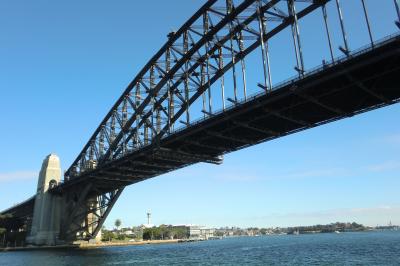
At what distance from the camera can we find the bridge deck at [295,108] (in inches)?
1187

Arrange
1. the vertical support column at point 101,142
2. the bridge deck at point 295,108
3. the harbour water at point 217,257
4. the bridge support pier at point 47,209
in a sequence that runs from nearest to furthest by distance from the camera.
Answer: the bridge deck at point 295,108, the harbour water at point 217,257, the vertical support column at point 101,142, the bridge support pier at point 47,209

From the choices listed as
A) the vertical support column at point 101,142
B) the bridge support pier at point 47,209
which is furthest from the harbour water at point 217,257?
the vertical support column at point 101,142

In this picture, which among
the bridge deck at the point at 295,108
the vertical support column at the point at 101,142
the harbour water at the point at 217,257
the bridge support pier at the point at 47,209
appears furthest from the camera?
the bridge support pier at the point at 47,209

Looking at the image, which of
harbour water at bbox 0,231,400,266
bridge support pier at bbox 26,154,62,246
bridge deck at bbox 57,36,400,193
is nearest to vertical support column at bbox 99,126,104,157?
bridge support pier at bbox 26,154,62,246

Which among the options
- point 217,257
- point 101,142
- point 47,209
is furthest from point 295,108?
point 47,209

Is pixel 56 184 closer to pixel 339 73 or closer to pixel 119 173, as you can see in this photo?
pixel 119 173

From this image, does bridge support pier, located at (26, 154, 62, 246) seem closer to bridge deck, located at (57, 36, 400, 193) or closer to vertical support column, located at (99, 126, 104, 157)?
vertical support column, located at (99, 126, 104, 157)

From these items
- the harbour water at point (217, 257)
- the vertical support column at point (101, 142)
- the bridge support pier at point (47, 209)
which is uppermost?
the vertical support column at point (101, 142)

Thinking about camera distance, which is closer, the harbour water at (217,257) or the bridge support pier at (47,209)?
the harbour water at (217,257)

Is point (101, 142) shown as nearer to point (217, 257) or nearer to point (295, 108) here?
point (217, 257)

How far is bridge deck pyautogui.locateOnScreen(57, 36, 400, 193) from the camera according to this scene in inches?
1187

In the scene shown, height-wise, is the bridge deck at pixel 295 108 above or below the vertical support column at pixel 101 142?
below

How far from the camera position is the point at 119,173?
72.3 m

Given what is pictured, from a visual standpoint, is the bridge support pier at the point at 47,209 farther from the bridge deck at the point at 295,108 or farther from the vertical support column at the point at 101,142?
the bridge deck at the point at 295,108
